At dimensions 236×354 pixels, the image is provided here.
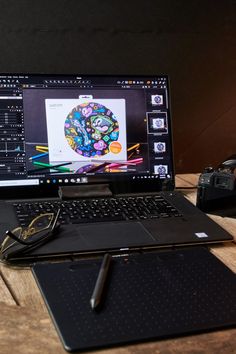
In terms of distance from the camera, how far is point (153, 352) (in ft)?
2.30

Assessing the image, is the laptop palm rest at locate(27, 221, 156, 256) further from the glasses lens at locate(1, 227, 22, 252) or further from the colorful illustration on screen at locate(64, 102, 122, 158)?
the colorful illustration on screen at locate(64, 102, 122, 158)

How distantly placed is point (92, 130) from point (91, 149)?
0.05 metres

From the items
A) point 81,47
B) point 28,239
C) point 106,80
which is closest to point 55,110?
point 106,80

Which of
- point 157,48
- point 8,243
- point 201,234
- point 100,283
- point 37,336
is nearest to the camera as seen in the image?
point 37,336

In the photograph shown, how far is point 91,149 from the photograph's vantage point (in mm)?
1334

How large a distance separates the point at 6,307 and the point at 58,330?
0.11m

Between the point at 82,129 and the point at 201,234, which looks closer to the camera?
the point at 201,234

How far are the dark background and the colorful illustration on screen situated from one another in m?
0.24

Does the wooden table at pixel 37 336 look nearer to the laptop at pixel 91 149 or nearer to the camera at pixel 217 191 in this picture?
the laptop at pixel 91 149

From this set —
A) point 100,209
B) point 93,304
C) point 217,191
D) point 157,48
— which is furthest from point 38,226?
point 157,48

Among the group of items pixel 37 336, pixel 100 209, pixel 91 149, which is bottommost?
pixel 37 336

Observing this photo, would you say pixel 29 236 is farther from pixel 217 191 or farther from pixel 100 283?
pixel 217 191

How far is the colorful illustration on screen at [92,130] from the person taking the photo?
1322 millimetres

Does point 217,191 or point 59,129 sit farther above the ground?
point 59,129
